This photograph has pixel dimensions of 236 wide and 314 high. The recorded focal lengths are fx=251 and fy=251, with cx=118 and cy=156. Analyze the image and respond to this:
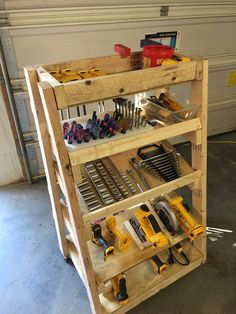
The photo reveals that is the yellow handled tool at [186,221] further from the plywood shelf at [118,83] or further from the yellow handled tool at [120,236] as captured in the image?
the plywood shelf at [118,83]

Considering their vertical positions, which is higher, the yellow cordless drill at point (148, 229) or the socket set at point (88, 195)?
the socket set at point (88, 195)

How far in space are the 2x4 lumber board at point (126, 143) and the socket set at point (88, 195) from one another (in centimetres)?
27

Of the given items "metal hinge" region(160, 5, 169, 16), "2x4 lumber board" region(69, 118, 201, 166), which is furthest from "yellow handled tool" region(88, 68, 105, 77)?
"metal hinge" region(160, 5, 169, 16)

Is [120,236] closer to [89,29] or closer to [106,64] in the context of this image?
[106,64]

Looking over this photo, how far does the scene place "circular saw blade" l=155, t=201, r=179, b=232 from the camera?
1.26m

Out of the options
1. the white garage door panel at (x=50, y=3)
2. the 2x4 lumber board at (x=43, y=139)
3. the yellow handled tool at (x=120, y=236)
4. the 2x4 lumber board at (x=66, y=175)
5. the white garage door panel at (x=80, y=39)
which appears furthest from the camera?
the white garage door panel at (x=80, y=39)

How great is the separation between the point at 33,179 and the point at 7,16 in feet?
4.00

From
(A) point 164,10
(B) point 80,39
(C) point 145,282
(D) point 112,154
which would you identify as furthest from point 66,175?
(A) point 164,10

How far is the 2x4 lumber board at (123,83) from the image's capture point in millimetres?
771

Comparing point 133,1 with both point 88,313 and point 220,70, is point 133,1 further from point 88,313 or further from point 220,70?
point 88,313

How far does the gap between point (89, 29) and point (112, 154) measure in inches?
47.9

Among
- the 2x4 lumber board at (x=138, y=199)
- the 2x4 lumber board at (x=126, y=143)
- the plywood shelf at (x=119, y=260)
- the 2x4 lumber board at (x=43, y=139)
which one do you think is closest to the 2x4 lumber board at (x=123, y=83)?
the 2x4 lumber board at (x=126, y=143)

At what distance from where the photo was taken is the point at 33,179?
2148 millimetres

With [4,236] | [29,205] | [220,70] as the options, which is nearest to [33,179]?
[29,205]
